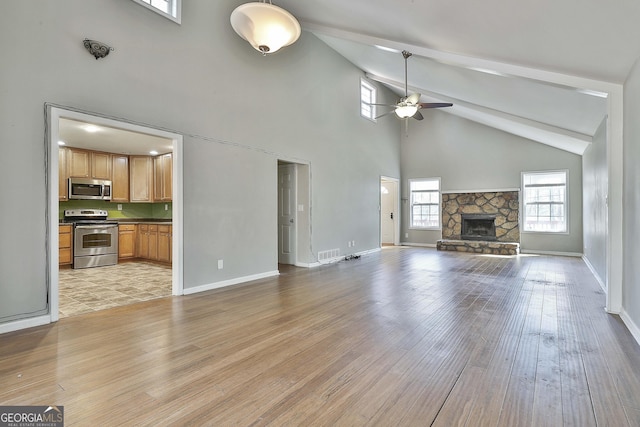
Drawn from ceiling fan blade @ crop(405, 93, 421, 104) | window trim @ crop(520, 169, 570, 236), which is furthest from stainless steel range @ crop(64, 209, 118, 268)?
window trim @ crop(520, 169, 570, 236)

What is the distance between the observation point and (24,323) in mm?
2953

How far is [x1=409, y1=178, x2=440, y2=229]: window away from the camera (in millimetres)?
9984

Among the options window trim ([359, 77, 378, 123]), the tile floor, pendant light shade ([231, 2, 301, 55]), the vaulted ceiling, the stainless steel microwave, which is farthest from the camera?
window trim ([359, 77, 378, 123])

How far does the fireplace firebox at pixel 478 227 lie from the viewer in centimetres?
901

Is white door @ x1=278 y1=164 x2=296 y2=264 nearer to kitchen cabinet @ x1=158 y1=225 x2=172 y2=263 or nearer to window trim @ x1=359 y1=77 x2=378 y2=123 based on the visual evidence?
kitchen cabinet @ x1=158 y1=225 x2=172 y2=263

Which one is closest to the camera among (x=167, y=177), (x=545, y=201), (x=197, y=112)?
(x=197, y=112)

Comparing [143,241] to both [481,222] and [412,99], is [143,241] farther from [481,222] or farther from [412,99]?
[481,222]

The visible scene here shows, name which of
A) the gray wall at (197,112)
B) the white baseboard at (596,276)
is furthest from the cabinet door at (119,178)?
the white baseboard at (596,276)

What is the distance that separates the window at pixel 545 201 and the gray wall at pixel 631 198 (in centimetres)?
579

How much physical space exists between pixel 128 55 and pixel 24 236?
2.22 metres

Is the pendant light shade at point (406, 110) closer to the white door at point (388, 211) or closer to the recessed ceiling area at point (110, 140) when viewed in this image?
the recessed ceiling area at point (110, 140)

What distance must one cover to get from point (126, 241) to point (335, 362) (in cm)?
685

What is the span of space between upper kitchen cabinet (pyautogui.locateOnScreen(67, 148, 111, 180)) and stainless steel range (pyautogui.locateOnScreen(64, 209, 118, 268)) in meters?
0.79

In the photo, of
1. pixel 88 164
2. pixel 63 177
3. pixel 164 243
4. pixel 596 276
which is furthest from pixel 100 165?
pixel 596 276
